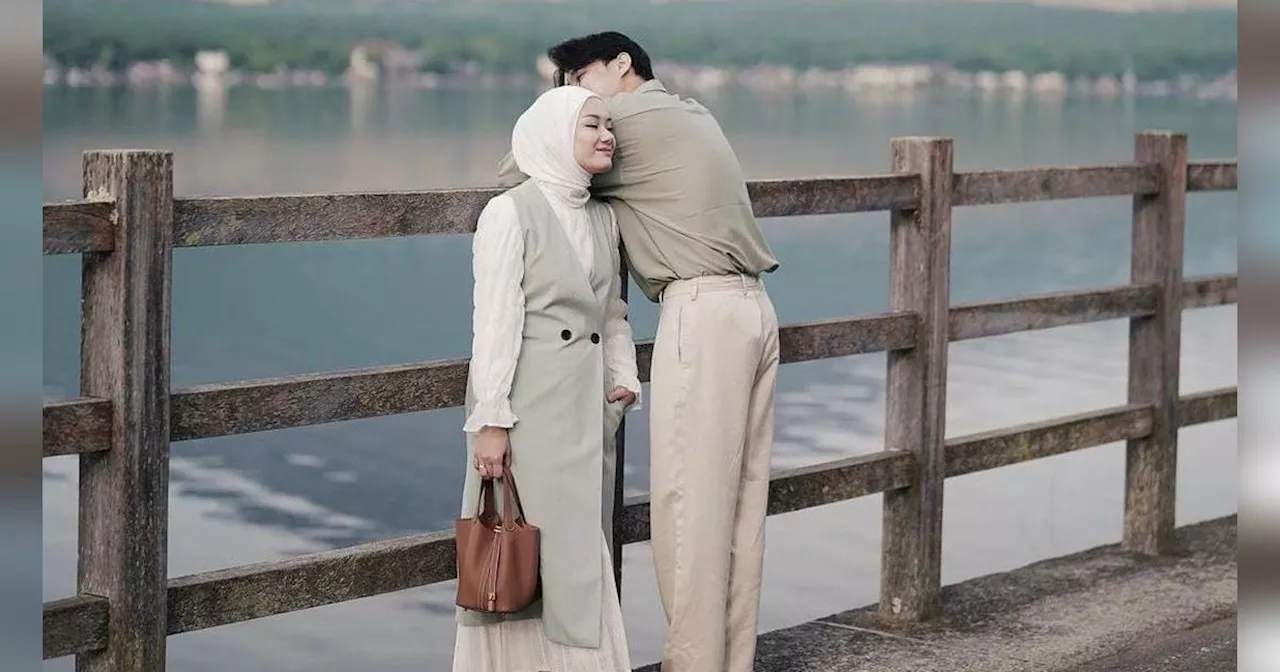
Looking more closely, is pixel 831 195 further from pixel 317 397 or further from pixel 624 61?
pixel 317 397

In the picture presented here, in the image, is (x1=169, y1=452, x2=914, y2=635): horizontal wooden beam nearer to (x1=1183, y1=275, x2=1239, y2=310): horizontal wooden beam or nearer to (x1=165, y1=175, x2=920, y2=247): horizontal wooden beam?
(x1=165, y1=175, x2=920, y2=247): horizontal wooden beam

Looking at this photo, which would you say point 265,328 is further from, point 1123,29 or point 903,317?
point 1123,29

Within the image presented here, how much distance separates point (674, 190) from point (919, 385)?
1469 mm

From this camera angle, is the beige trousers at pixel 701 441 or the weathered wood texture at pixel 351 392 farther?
the beige trousers at pixel 701 441

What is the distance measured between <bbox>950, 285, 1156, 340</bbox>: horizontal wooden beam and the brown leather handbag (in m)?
1.98

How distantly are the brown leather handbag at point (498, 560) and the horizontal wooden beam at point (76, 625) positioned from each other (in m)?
0.66

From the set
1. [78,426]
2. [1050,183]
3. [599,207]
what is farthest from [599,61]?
[1050,183]

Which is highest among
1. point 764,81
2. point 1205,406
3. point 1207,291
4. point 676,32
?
point 676,32

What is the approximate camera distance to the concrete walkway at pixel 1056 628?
4738mm

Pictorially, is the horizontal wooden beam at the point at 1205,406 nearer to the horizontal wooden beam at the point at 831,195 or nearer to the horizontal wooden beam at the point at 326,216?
the horizontal wooden beam at the point at 831,195

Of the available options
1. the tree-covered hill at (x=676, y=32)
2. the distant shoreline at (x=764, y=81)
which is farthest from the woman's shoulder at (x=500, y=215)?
the distant shoreline at (x=764, y=81)

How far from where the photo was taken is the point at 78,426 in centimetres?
327

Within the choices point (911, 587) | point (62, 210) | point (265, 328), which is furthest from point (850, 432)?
point (62, 210)

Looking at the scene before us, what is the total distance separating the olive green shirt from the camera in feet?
12.7
